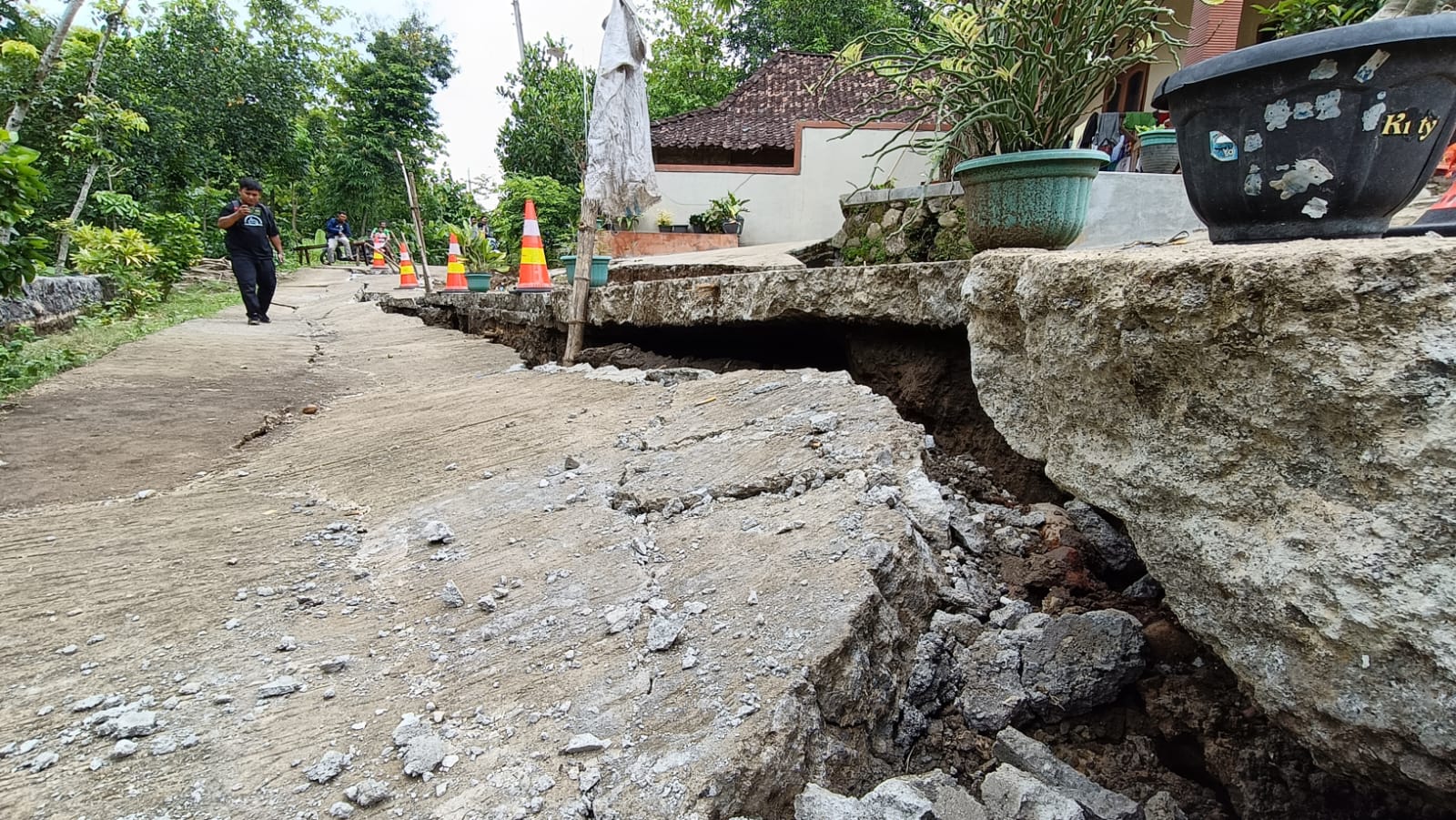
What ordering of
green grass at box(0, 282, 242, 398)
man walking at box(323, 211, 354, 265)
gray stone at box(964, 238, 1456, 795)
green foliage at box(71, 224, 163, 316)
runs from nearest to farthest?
gray stone at box(964, 238, 1456, 795)
green grass at box(0, 282, 242, 398)
green foliage at box(71, 224, 163, 316)
man walking at box(323, 211, 354, 265)

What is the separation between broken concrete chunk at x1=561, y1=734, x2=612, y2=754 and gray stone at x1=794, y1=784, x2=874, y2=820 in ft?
1.04

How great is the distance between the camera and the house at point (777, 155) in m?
10.3

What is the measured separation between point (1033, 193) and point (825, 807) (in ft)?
6.82

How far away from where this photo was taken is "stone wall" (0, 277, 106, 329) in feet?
18.2

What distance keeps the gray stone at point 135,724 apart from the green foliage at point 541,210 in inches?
558

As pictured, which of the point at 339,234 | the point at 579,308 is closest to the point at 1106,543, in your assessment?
the point at 579,308

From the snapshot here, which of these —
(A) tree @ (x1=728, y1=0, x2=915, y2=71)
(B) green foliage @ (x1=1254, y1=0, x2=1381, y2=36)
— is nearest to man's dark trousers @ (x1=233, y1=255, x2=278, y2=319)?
(B) green foliage @ (x1=1254, y1=0, x2=1381, y2=36)

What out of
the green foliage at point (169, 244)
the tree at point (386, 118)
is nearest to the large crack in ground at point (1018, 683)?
the green foliage at point (169, 244)

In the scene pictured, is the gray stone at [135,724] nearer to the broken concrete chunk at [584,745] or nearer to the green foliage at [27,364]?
the broken concrete chunk at [584,745]

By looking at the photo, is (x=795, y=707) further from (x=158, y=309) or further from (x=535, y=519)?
(x=158, y=309)

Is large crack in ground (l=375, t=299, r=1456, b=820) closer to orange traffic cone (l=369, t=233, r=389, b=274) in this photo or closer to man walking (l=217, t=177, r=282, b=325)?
man walking (l=217, t=177, r=282, b=325)

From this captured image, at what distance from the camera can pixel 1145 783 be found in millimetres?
1241

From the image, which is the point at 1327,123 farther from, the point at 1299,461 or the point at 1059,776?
the point at 1059,776

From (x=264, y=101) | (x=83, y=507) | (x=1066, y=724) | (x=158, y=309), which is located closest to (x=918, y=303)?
(x=1066, y=724)
